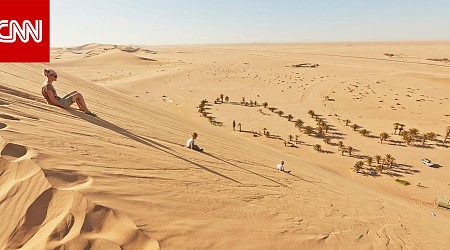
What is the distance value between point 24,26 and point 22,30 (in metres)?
0.50

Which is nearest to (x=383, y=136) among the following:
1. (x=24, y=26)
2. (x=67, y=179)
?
(x=67, y=179)

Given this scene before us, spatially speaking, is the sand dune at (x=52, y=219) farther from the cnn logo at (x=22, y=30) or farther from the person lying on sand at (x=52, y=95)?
the cnn logo at (x=22, y=30)

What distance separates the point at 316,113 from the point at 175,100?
11366 millimetres

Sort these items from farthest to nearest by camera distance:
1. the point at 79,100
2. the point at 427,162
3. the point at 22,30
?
the point at 22,30, the point at 427,162, the point at 79,100

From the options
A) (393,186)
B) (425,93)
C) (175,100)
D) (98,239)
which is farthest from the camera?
(425,93)

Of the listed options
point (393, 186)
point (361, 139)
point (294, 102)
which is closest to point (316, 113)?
point (294, 102)

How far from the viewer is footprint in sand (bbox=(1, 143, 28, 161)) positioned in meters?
2.84

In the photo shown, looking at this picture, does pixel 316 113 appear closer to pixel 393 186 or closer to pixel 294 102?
pixel 294 102

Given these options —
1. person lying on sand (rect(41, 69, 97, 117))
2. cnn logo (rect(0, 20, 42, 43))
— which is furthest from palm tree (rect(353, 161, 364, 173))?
cnn logo (rect(0, 20, 42, 43))

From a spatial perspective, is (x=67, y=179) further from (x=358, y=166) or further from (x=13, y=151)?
(x=358, y=166)

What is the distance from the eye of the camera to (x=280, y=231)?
3199mm

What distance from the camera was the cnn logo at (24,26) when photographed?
14.0m

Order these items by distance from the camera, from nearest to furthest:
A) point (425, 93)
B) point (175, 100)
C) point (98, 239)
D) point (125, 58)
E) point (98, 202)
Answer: point (98, 239) → point (98, 202) → point (175, 100) → point (425, 93) → point (125, 58)

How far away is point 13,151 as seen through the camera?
2.96 metres
